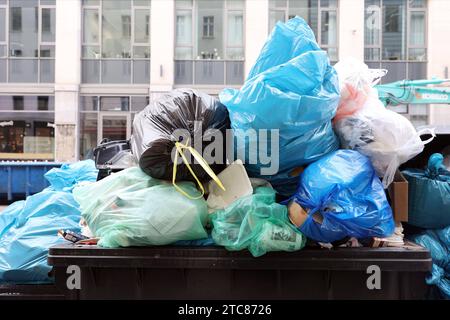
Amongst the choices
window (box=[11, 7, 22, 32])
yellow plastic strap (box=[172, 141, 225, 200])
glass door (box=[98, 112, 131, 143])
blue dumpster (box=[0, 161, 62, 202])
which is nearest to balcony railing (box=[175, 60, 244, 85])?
glass door (box=[98, 112, 131, 143])

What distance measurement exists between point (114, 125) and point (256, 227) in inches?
613

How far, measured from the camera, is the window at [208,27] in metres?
16.7

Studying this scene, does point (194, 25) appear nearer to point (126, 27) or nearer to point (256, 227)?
point (126, 27)

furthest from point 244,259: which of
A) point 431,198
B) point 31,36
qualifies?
point 31,36

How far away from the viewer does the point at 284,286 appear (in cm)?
188

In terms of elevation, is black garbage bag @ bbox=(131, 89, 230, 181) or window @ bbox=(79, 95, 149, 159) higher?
window @ bbox=(79, 95, 149, 159)

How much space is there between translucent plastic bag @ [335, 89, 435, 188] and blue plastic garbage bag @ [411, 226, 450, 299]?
0.40 meters

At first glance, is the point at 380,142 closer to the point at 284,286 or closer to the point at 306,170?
the point at 306,170

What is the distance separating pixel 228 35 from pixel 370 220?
51.1ft

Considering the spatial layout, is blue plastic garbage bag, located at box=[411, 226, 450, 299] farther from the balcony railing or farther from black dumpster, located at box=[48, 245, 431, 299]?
the balcony railing

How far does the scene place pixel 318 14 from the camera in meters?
16.6

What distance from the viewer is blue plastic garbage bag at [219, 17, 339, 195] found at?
199 cm
